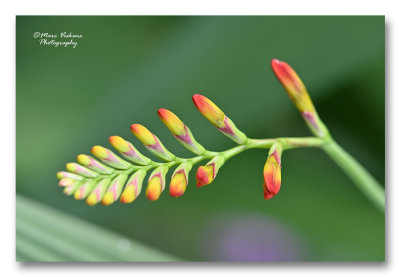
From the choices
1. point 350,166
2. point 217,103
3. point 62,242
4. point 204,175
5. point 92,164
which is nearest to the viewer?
point 204,175

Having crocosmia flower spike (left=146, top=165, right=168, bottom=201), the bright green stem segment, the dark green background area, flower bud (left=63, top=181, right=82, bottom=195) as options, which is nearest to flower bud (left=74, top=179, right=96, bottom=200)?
flower bud (left=63, top=181, right=82, bottom=195)

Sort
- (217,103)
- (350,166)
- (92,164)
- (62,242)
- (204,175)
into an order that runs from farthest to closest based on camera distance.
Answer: (217,103) → (62,242) → (350,166) → (92,164) → (204,175)

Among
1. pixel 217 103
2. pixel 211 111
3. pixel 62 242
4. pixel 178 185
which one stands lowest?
pixel 62 242

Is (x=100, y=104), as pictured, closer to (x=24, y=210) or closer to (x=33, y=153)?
(x=33, y=153)

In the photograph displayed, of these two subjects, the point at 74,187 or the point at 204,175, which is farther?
the point at 74,187

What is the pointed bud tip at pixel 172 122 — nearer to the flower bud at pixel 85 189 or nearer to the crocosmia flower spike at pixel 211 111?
the crocosmia flower spike at pixel 211 111

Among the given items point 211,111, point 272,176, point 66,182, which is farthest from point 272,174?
point 66,182

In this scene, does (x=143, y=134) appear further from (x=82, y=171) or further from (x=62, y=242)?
(x=62, y=242)
